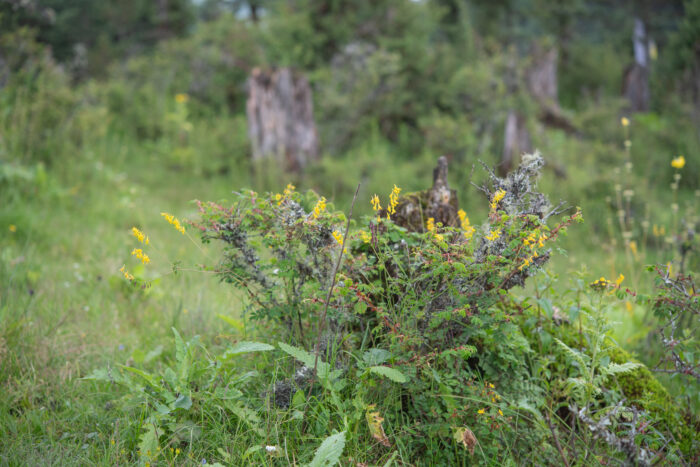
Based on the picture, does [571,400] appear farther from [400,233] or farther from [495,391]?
[400,233]

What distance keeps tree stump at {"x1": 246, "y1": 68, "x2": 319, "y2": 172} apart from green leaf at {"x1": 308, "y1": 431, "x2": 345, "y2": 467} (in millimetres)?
5980

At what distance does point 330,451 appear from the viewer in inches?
74.7

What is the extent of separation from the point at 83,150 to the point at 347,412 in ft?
19.7

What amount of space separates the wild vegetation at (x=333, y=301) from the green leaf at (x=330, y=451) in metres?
0.01

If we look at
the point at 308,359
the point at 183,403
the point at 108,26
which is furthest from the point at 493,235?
the point at 108,26

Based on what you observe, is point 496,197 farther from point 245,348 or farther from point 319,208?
point 245,348

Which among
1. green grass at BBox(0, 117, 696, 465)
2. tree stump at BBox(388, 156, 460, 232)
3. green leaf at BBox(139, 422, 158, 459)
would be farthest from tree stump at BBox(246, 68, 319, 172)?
green leaf at BBox(139, 422, 158, 459)

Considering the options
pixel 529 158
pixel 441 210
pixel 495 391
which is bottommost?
pixel 495 391

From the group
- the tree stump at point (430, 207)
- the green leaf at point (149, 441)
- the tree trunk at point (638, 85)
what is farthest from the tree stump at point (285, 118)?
the tree trunk at point (638, 85)

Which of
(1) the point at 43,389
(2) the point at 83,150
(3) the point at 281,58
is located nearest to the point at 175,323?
(1) the point at 43,389

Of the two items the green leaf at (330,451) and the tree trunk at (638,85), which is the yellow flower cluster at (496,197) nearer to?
the green leaf at (330,451)

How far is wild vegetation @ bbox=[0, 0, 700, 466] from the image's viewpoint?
2.11 m

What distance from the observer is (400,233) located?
93.0 inches

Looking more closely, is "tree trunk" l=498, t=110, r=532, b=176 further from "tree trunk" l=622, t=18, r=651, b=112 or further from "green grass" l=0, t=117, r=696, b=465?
"tree trunk" l=622, t=18, r=651, b=112
